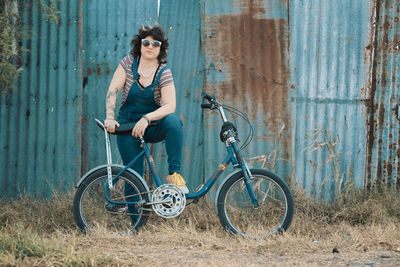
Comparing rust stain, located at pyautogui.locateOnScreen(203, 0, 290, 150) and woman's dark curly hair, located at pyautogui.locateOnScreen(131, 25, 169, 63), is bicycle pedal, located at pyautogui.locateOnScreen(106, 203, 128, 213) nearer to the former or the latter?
woman's dark curly hair, located at pyautogui.locateOnScreen(131, 25, 169, 63)

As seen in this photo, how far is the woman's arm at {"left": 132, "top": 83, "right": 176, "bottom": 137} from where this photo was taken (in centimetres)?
495

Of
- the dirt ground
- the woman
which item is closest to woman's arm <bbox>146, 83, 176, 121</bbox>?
the woman

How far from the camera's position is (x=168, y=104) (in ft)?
16.7

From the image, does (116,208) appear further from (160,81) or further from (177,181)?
(160,81)

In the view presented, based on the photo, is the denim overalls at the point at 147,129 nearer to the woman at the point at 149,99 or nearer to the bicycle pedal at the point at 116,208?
the woman at the point at 149,99

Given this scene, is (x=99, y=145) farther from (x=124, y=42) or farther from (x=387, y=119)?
(x=387, y=119)

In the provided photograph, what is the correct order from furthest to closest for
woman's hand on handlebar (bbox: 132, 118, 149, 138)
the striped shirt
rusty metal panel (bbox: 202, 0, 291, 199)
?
rusty metal panel (bbox: 202, 0, 291, 199) → the striped shirt → woman's hand on handlebar (bbox: 132, 118, 149, 138)

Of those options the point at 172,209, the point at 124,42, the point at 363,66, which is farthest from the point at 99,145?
the point at 363,66

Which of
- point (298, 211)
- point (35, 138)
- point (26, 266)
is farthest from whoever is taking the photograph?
point (35, 138)

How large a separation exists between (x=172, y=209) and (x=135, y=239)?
443 millimetres

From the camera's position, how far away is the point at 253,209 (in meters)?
5.28

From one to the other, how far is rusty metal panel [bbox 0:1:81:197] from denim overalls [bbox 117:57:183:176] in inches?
55.5

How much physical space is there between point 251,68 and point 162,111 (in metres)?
1.69

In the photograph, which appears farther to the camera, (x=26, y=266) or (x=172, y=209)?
(x=172, y=209)
